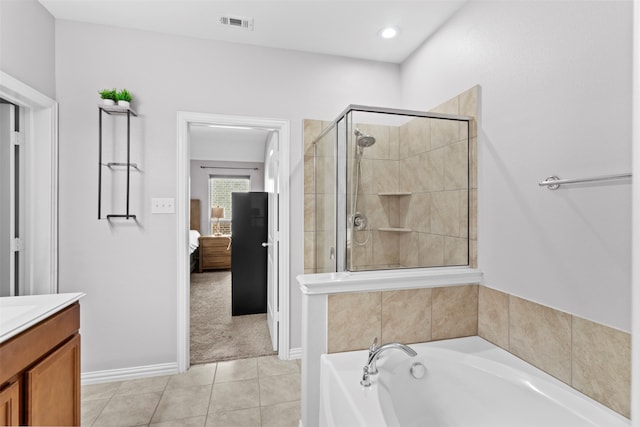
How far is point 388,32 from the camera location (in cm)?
225

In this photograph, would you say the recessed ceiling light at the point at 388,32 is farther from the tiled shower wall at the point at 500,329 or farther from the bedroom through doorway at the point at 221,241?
the tiled shower wall at the point at 500,329

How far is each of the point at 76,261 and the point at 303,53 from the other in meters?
2.33

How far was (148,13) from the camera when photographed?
205 centimetres

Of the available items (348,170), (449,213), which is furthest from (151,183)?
(449,213)

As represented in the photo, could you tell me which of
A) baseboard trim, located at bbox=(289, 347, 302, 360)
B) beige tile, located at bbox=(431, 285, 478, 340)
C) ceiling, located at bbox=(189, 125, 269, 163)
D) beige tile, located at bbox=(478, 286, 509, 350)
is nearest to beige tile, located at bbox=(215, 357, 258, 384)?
baseboard trim, located at bbox=(289, 347, 302, 360)

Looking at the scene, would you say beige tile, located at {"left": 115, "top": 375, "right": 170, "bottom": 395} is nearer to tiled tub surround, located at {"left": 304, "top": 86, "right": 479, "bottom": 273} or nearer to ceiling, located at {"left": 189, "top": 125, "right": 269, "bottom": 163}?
tiled tub surround, located at {"left": 304, "top": 86, "right": 479, "bottom": 273}

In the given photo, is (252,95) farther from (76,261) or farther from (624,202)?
(624,202)

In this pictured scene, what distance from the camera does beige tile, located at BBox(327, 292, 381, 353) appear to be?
5.17 ft

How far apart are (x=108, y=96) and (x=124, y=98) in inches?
3.8

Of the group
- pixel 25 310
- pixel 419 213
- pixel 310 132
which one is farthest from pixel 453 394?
pixel 310 132

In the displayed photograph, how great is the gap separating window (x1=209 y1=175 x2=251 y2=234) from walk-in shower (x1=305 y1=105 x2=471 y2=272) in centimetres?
506

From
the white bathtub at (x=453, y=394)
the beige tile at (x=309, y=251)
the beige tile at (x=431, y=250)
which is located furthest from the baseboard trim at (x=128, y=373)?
the beige tile at (x=431, y=250)

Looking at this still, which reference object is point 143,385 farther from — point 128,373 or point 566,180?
point 566,180

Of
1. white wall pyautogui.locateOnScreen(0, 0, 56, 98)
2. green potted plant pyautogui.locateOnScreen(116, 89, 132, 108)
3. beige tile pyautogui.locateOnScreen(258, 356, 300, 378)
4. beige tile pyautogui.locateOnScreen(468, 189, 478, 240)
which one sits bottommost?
beige tile pyautogui.locateOnScreen(258, 356, 300, 378)
